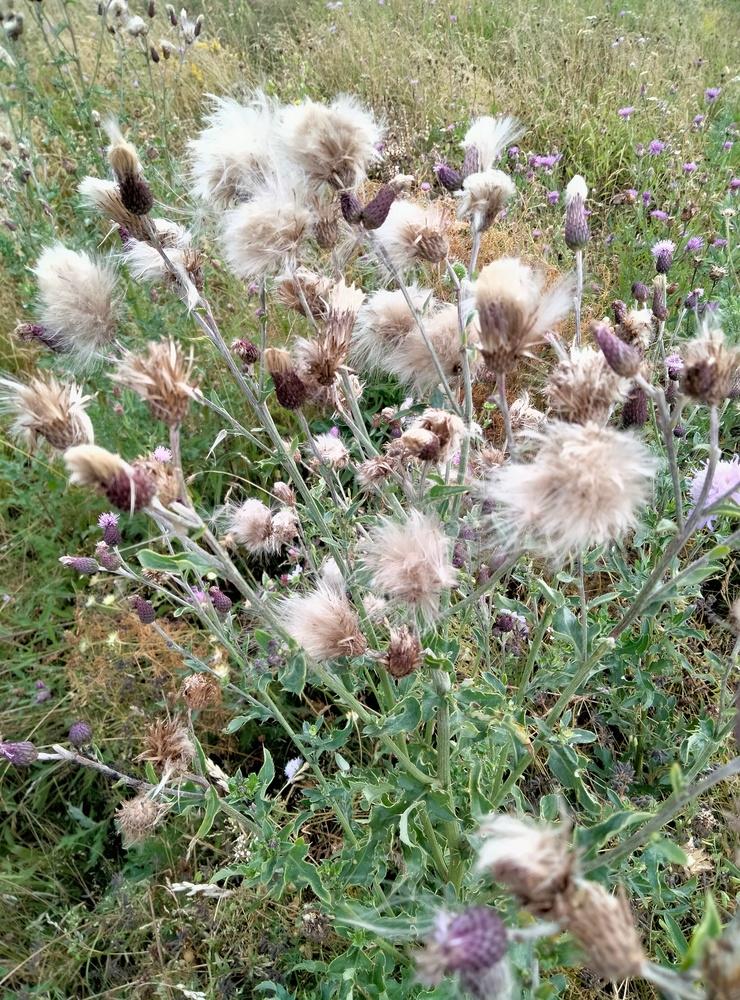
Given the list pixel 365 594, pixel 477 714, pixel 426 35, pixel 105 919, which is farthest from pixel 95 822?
pixel 426 35

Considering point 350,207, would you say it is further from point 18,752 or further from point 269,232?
point 18,752

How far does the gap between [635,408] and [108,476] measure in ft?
4.13

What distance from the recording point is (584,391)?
132 cm

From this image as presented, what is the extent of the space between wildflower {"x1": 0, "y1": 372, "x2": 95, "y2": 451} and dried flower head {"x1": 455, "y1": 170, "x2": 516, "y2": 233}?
3.52 ft

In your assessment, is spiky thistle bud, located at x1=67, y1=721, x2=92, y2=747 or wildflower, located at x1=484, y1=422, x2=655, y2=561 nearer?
wildflower, located at x1=484, y1=422, x2=655, y2=561

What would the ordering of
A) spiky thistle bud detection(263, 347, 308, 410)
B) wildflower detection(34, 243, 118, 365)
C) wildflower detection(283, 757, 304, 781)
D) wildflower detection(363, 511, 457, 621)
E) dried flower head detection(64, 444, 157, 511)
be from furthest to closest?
wildflower detection(283, 757, 304, 781) → wildflower detection(34, 243, 118, 365) → spiky thistle bud detection(263, 347, 308, 410) → wildflower detection(363, 511, 457, 621) → dried flower head detection(64, 444, 157, 511)

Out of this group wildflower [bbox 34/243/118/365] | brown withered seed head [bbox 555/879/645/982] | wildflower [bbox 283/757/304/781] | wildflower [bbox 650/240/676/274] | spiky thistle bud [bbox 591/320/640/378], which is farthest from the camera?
wildflower [bbox 650/240/676/274]

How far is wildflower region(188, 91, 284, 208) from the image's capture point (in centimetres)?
197

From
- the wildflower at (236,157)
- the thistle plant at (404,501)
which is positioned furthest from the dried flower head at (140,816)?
the wildflower at (236,157)

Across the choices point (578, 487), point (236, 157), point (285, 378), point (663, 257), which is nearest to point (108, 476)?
point (285, 378)

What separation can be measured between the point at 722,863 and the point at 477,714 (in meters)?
1.37

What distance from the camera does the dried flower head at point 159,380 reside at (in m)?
1.31

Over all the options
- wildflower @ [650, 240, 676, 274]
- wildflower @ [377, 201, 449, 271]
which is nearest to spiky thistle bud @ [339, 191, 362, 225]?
wildflower @ [377, 201, 449, 271]

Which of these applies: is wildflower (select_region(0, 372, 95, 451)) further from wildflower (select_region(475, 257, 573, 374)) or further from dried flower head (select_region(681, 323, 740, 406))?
dried flower head (select_region(681, 323, 740, 406))
